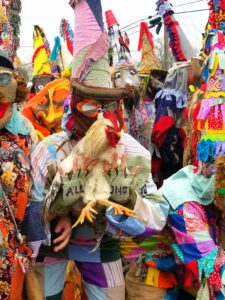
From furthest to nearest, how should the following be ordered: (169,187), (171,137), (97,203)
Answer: (171,137)
(169,187)
(97,203)

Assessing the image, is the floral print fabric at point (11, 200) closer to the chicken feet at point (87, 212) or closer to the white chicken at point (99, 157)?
the white chicken at point (99, 157)

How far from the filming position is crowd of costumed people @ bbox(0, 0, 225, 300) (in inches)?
84.2

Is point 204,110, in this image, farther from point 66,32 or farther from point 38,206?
point 66,32

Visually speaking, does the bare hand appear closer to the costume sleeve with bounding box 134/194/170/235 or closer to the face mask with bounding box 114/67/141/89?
the costume sleeve with bounding box 134/194/170/235

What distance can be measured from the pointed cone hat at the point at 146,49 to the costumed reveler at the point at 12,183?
3.57 meters

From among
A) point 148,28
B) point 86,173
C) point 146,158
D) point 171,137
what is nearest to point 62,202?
point 86,173

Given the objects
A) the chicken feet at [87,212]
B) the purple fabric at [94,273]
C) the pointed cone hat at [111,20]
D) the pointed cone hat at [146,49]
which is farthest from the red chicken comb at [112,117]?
the pointed cone hat at [146,49]

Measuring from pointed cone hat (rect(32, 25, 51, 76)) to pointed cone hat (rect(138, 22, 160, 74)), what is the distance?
42.1 inches

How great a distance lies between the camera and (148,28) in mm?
5980

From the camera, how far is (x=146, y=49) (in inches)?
233

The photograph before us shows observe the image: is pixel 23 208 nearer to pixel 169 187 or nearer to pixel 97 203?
pixel 97 203

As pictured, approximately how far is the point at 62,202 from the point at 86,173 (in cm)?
20

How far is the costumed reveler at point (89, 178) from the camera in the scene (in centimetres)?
207

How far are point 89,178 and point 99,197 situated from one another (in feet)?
0.33
